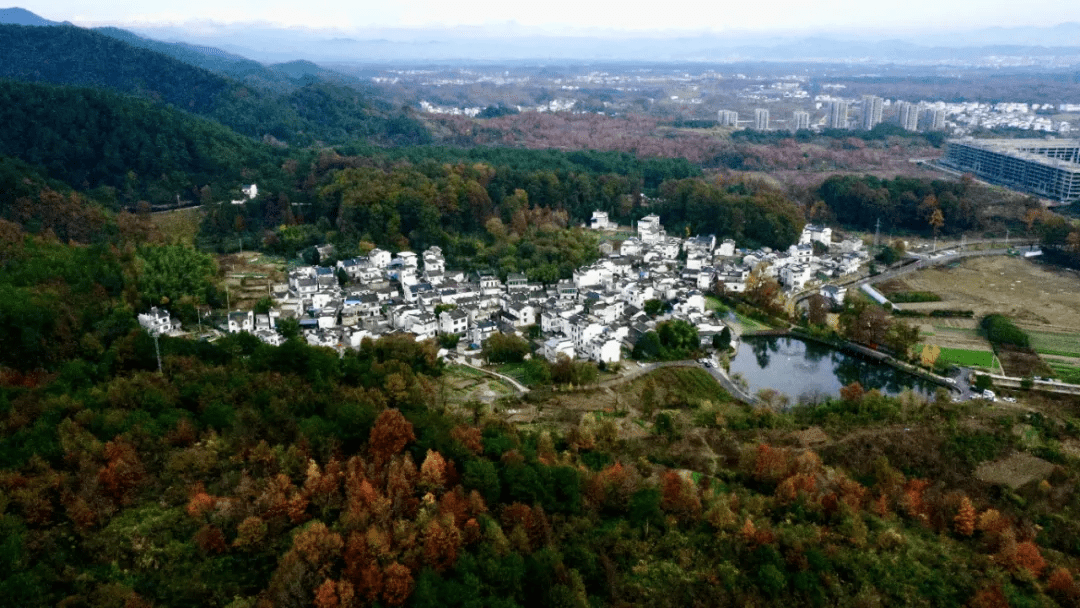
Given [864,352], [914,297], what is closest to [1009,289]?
[914,297]

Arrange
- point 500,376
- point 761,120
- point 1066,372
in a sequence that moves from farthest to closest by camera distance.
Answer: point 761,120 < point 1066,372 < point 500,376

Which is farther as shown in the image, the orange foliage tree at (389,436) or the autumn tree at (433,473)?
the orange foliage tree at (389,436)

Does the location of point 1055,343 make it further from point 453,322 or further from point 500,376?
point 453,322

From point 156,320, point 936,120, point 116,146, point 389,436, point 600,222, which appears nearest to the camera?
point 389,436

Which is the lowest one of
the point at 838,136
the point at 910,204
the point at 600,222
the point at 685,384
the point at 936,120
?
the point at 685,384

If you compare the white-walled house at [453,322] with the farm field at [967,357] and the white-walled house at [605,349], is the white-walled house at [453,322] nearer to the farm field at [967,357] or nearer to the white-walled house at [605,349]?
the white-walled house at [605,349]

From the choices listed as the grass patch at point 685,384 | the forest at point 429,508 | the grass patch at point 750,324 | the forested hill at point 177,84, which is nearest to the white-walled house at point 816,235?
the grass patch at point 750,324

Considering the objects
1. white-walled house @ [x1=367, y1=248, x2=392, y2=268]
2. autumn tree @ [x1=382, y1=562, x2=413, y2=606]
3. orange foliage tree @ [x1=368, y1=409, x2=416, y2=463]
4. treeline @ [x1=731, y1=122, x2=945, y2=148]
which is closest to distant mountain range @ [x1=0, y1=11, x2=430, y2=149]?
treeline @ [x1=731, y1=122, x2=945, y2=148]
